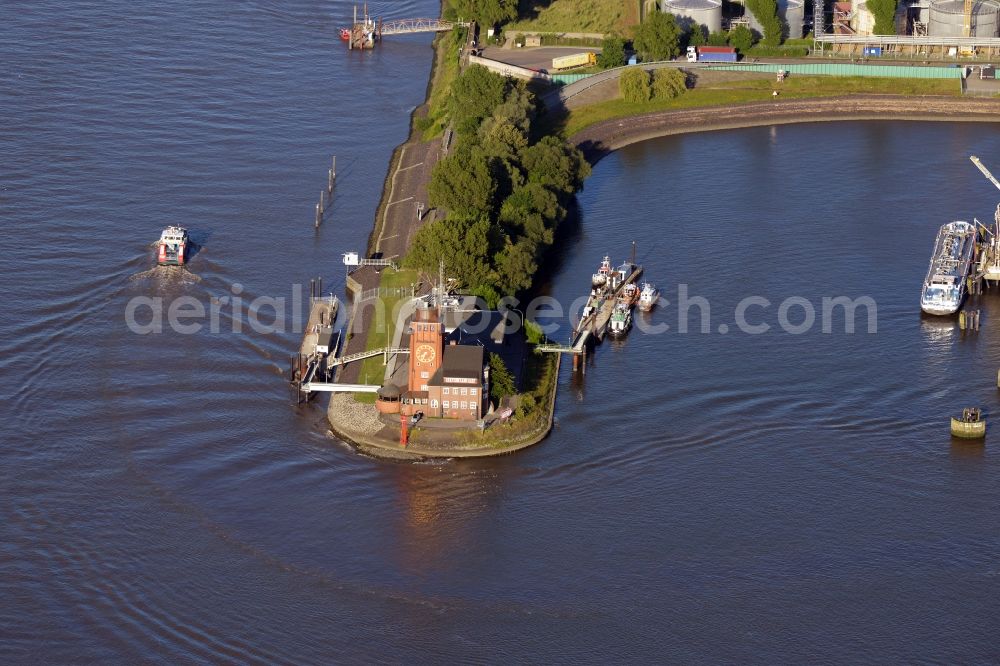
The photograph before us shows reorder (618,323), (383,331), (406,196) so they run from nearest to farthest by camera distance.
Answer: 1. (383,331)
2. (618,323)
3. (406,196)


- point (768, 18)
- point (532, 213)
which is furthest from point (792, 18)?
point (532, 213)

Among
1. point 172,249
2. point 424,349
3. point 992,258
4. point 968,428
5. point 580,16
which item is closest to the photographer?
point 968,428

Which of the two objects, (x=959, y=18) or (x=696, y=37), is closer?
(x=959, y=18)

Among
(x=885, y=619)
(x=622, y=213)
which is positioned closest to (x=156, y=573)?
(x=885, y=619)

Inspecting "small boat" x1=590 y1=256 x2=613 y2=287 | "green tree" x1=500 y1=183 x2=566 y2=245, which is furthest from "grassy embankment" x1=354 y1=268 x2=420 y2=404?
Result: "small boat" x1=590 y1=256 x2=613 y2=287

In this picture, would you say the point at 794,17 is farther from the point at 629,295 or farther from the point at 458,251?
the point at 458,251

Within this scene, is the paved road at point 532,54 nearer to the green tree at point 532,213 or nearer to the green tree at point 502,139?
the green tree at point 502,139
